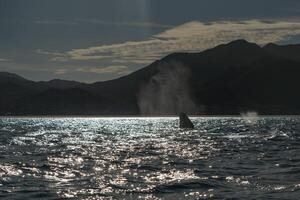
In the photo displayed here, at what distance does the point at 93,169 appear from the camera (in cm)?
4219

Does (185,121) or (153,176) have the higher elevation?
(185,121)

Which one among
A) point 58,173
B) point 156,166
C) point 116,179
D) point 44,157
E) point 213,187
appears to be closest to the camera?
point 213,187

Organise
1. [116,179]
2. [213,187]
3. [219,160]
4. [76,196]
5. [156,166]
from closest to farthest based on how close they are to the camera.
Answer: [76,196] → [213,187] → [116,179] → [156,166] → [219,160]

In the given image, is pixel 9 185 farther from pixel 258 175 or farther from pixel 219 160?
pixel 219 160

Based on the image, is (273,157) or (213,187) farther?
(273,157)

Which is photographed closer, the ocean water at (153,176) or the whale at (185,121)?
the ocean water at (153,176)

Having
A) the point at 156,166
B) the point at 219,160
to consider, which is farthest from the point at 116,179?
the point at 219,160

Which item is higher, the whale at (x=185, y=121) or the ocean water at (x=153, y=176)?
the whale at (x=185, y=121)

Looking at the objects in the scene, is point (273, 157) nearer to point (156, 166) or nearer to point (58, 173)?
point (156, 166)

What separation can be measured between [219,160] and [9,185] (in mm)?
21234

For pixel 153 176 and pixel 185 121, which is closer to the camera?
pixel 153 176

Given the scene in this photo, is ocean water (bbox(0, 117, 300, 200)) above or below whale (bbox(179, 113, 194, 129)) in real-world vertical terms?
below

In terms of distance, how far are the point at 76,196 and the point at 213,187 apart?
26.1 feet

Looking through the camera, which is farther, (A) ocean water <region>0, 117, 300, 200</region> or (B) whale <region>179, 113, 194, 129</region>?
(B) whale <region>179, 113, 194, 129</region>
